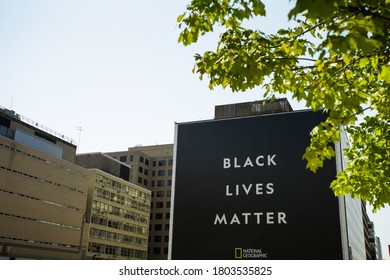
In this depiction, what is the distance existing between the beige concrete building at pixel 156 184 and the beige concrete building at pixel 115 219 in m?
5.92

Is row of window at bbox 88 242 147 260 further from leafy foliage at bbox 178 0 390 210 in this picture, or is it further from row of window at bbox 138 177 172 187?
leafy foliage at bbox 178 0 390 210

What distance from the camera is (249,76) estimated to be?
24.3 feet

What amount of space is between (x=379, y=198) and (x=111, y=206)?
313ft

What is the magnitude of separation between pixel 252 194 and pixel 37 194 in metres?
52.2

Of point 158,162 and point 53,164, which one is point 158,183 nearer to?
point 158,162

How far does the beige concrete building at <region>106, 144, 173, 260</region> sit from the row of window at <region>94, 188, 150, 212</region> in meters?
7.79

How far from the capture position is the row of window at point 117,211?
96.1 meters

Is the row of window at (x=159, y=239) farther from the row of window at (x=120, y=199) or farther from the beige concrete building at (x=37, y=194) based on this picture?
the beige concrete building at (x=37, y=194)

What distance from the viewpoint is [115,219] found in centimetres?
10181

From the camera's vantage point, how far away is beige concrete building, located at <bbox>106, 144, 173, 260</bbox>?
389ft

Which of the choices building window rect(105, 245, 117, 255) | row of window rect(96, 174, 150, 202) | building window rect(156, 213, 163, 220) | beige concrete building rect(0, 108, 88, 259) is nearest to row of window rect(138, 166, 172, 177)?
row of window rect(96, 174, 150, 202)

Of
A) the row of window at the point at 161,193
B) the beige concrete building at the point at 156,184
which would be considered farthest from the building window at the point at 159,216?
the row of window at the point at 161,193

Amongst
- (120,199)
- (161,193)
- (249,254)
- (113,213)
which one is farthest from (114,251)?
(249,254)

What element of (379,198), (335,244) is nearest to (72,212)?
(335,244)
